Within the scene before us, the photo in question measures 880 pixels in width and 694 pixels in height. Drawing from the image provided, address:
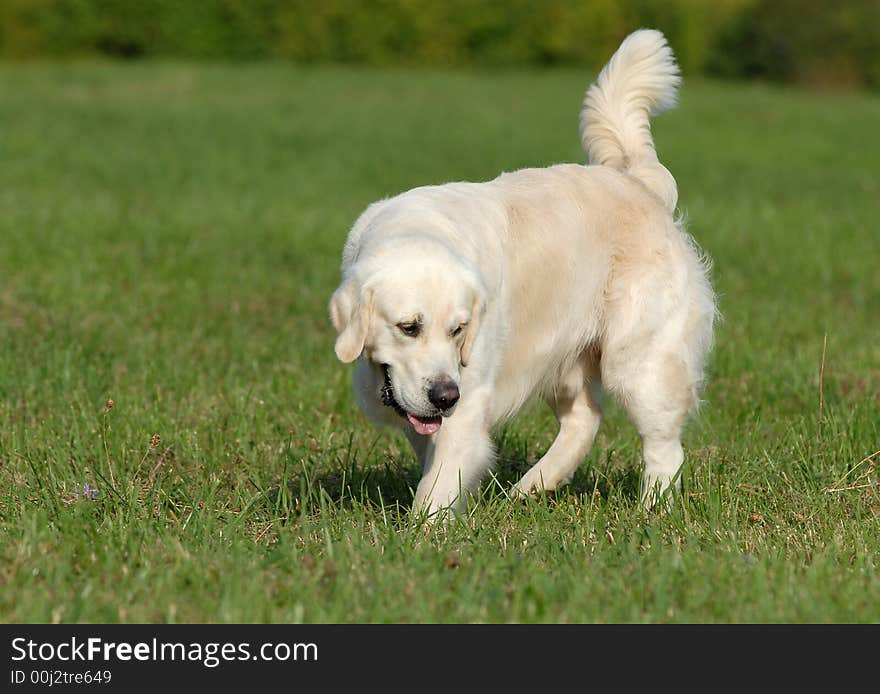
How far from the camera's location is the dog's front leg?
4508 millimetres

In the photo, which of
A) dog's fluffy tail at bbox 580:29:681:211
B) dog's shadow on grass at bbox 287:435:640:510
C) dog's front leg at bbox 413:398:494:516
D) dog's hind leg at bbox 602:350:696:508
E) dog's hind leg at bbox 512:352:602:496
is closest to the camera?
dog's front leg at bbox 413:398:494:516

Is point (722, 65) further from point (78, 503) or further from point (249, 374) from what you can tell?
point (78, 503)

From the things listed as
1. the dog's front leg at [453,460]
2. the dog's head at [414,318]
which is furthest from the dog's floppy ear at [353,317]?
the dog's front leg at [453,460]

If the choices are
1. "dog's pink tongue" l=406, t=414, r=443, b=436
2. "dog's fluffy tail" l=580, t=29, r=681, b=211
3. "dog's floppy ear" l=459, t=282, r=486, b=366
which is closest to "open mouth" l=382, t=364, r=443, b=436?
"dog's pink tongue" l=406, t=414, r=443, b=436

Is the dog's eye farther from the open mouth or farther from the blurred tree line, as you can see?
the blurred tree line

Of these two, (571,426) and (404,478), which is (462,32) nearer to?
(571,426)

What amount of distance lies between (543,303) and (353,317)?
97 centimetres

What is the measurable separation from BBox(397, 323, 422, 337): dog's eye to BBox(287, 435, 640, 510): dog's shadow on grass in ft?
2.55

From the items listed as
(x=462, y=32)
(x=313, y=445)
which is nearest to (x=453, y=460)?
(x=313, y=445)

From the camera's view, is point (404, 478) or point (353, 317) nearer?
point (353, 317)

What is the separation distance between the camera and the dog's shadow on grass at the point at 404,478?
498cm

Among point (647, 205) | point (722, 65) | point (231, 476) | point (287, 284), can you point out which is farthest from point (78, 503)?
point (722, 65)

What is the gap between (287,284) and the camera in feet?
30.5

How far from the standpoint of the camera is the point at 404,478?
529cm
